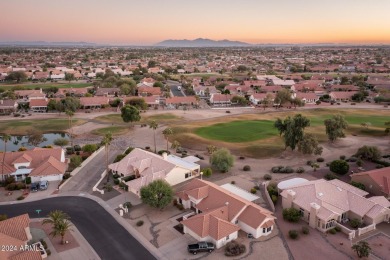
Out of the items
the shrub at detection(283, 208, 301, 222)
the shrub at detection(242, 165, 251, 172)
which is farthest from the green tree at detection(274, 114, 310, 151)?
the shrub at detection(283, 208, 301, 222)

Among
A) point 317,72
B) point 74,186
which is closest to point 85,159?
point 74,186

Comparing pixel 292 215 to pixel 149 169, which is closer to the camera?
pixel 292 215

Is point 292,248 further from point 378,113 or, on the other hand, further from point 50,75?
point 50,75

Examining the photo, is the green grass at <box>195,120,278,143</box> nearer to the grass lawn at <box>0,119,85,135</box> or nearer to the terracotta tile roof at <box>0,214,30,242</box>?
the grass lawn at <box>0,119,85,135</box>

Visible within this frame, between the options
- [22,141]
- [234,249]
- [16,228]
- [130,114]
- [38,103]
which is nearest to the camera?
[234,249]

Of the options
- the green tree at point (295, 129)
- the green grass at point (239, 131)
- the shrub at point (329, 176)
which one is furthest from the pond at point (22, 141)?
the shrub at point (329, 176)

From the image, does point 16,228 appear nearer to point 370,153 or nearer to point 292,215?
point 292,215

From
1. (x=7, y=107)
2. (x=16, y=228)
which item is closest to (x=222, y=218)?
(x=16, y=228)
